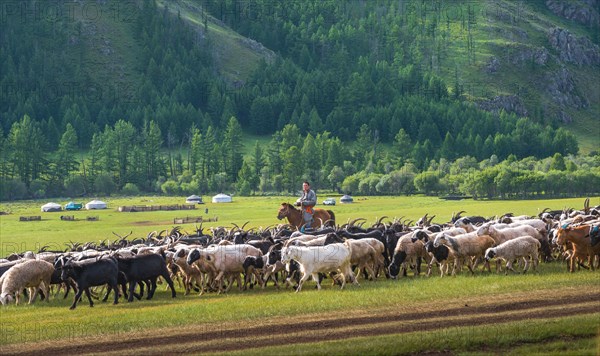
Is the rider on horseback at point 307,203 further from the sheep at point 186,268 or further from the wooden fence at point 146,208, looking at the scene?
the wooden fence at point 146,208

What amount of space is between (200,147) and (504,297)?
161m

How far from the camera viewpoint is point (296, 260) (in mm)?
32375

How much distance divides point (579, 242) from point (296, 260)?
10272 millimetres

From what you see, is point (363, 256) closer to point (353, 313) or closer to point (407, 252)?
point (407, 252)

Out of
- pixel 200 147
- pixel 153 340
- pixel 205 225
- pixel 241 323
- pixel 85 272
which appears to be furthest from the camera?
pixel 200 147

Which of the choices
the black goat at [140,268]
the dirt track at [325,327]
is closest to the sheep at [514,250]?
the dirt track at [325,327]

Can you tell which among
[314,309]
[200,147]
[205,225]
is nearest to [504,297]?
[314,309]

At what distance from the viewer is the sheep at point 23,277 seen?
109 ft

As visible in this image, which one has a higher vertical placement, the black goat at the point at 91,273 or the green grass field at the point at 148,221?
the black goat at the point at 91,273

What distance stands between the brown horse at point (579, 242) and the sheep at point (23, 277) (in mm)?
18822

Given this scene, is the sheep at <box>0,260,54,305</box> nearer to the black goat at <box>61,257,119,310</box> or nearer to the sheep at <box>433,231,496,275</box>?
the black goat at <box>61,257,119,310</box>

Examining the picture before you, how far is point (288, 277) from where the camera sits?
111 ft

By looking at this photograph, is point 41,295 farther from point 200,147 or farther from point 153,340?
point 200,147

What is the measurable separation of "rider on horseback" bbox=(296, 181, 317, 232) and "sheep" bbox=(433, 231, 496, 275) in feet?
28.4
